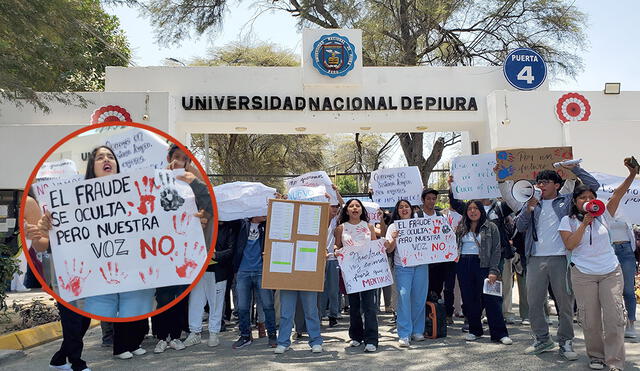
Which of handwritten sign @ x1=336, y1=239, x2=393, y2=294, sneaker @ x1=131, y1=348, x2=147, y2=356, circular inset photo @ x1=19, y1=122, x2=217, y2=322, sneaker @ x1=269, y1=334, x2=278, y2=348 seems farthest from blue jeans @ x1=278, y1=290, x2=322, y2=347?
circular inset photo @ x1=19, y1=122, x2=217, y2=322

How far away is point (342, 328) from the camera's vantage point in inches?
342

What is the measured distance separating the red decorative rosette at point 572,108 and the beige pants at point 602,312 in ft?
30.2

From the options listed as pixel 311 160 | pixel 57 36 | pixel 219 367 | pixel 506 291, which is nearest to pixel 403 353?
pixel 219 367

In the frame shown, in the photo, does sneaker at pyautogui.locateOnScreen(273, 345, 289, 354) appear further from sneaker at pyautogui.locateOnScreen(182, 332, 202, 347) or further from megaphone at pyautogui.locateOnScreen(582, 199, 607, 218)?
megaphone at pyautogui.locateOnScreen(582, 199, 607, 218)

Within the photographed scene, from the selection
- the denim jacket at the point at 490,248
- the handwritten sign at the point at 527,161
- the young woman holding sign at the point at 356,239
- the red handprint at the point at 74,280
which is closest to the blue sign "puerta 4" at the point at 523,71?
the handwritten sign at the point at 527,161

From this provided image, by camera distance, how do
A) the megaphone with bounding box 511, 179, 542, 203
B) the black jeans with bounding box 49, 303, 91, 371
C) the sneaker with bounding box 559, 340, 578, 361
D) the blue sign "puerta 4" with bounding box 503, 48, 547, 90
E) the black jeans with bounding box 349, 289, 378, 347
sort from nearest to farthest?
the black jeans with bounding box 49, 303, 91, 371 < the sneaker with bounding box 559, 340, 578, 361 < the black jeans with bounding box 349, 289, 378, 347 < the megaphone with bounding box 511, 179, 542, 203 < the blue sign "puerta 4" with bounding box 503, 48, 547, 90

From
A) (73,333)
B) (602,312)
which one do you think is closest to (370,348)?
(602,312)

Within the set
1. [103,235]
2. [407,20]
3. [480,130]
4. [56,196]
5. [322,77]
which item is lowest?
[103,235]

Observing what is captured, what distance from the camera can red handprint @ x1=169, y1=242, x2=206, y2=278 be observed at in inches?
182

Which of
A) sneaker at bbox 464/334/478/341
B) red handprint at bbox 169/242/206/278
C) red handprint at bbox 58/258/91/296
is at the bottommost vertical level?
sneaker at bbox 464/334/478/341

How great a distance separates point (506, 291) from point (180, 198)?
5842 millimetres

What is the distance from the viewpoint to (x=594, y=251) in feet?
18.8

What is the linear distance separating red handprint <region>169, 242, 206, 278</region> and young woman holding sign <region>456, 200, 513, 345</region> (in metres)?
3.72

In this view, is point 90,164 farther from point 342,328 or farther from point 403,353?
point 342,328
